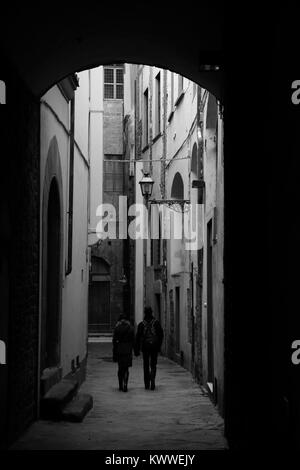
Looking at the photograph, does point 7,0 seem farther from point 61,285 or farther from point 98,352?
point 98,352

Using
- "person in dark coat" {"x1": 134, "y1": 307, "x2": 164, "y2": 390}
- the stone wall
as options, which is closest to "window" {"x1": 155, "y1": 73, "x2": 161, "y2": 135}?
"person in dark coat" {"x1": 134, "y1": 307, "x2": 164, "y2": 390}

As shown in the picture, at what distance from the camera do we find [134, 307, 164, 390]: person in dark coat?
14.1 m

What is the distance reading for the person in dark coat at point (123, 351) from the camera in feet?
46.0

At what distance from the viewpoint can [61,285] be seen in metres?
11.8

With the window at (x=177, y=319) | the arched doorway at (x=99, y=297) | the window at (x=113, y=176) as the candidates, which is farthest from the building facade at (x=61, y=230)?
the arched doorway at (x=99, y=297)

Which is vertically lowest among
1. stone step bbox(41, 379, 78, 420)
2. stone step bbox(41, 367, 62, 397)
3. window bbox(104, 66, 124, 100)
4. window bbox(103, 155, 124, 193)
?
stone step bbox(41, 379, 78, 420)

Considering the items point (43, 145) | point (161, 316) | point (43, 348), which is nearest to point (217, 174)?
point (43, 145)

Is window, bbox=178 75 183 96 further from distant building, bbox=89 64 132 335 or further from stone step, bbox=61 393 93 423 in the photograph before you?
distant building, bbox=89 64 132 335

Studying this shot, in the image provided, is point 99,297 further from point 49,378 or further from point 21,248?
point 21,248

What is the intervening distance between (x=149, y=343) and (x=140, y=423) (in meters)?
3.91

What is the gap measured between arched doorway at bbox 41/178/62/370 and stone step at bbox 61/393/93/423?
23.8 inches

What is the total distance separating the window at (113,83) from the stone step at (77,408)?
851 inches
